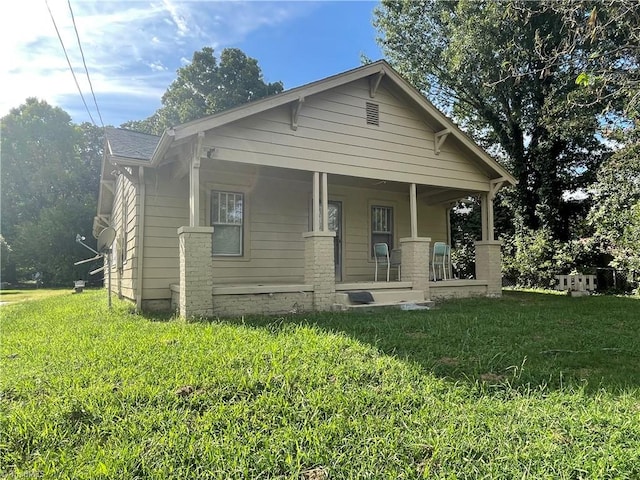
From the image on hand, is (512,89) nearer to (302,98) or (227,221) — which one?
(302,98)

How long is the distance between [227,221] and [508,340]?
588 centimetres

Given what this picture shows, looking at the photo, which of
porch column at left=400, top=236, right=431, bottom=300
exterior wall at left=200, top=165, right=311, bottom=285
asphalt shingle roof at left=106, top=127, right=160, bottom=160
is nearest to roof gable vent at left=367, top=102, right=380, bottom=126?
exterior wall at left=200, top=165, right=311, bottom=285

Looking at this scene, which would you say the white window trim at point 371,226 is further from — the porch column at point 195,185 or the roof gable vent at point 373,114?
the porch column at point 195,185

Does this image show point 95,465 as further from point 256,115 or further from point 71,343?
point 256,115

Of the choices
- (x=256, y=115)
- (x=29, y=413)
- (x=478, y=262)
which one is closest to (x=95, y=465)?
(x=29, y=413)

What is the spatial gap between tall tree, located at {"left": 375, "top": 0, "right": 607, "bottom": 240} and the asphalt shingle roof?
34.5 feet

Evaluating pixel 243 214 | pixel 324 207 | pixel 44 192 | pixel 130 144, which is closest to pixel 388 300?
pixel 324 207

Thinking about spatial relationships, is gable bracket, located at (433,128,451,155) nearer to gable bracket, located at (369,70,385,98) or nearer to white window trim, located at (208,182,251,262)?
gable bracket, located at (369,70,385,98)

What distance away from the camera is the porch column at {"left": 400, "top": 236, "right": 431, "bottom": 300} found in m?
8.64

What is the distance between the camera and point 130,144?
28.6ft

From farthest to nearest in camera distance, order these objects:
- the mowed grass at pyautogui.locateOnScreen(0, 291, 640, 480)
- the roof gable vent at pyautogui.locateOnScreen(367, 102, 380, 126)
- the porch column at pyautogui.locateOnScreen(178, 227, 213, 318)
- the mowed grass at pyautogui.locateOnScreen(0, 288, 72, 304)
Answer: the mowed grass at pyautogui.locateOnScreen(0, 288, 72, 304) → the roof gable vent at pyautogui.locateOnScreen(367, 102, 380, 126) → the porch column at pyautogui.locateOnScreen(178, 227, 213, 318) → the mowed grass at pyautogui.locateOnScreen(0, 291, 640, 480)

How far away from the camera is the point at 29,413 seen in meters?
2.78

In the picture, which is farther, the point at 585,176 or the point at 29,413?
the point at 585,176

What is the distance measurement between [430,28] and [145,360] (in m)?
18.6
